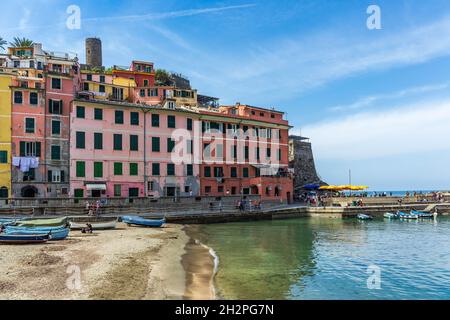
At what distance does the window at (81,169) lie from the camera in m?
43.8

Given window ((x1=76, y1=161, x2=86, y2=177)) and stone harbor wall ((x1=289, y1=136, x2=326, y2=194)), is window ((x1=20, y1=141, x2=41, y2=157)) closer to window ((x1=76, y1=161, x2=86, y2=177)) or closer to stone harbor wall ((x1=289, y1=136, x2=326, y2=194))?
window ((x1=76, y1=161, x2=86, y2=177))

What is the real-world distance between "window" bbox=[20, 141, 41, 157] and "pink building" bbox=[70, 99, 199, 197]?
12.2ft

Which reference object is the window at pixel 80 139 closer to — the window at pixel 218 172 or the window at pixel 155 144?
the window at pixel 155 144

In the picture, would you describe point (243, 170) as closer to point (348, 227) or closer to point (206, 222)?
point (206, 222)

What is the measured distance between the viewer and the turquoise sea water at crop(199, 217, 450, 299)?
17156 millimetres

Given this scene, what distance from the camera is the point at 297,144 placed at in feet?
282

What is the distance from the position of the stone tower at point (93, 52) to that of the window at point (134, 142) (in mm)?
69014

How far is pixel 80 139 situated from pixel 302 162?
180 feet

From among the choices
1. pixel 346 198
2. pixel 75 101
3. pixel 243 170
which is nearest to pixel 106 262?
pixel 75 101

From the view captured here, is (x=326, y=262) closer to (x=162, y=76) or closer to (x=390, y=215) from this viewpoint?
(x=390, y=215)

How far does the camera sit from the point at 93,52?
108 m

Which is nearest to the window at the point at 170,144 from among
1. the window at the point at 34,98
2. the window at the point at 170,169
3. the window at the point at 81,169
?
the window at the point at 170,169

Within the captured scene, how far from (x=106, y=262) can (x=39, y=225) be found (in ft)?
38.4

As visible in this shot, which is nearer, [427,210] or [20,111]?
[20,111]
